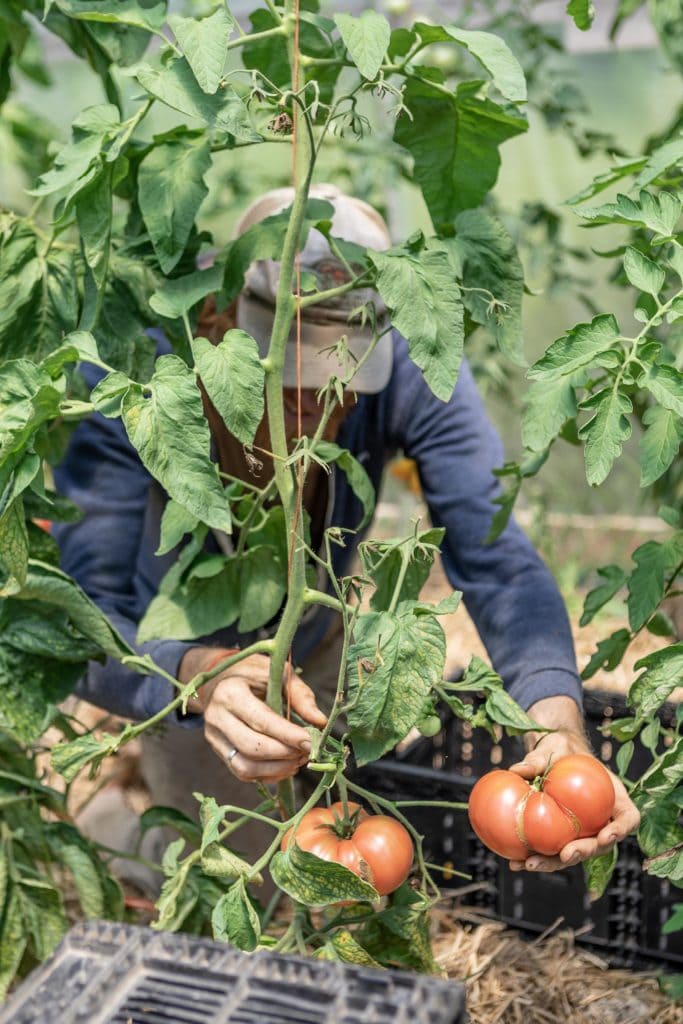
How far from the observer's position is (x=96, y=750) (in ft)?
3.86

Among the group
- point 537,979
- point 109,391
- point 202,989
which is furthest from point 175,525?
point 537,979

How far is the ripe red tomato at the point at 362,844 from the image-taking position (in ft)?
3.52

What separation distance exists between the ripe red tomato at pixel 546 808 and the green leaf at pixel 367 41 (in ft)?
Result: 2.10

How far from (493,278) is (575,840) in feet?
1.77

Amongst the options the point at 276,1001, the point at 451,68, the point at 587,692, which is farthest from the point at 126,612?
the point at 451,68

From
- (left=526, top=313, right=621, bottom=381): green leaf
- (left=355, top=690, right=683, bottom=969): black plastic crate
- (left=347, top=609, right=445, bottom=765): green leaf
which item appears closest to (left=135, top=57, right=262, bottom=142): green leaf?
(left=526, top=313, right=621, bottom=381): green leaf

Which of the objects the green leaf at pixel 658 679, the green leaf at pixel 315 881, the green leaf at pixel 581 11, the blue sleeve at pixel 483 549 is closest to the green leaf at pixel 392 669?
the green leaf at pixel 315 881

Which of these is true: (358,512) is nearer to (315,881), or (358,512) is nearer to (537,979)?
(537,979)

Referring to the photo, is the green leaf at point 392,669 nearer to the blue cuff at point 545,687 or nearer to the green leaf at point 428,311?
the green leaf at point 428,311

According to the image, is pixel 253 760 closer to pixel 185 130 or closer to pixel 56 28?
pixel 185 130

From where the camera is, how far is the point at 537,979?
1533 millimetres

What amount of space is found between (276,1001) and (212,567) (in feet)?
1.95

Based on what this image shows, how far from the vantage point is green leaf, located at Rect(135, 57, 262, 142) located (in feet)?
3.28

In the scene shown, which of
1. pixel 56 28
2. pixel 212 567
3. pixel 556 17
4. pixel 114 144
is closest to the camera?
pixel 114 144
